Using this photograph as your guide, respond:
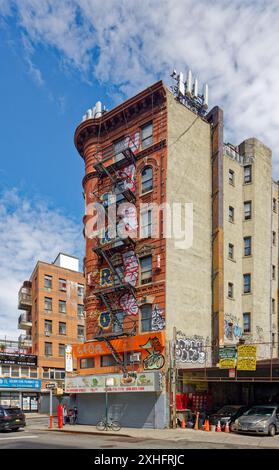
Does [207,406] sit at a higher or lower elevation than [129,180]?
lower

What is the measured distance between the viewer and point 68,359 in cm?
3897

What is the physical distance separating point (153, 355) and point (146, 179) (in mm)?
12214

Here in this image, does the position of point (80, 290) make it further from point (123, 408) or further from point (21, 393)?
point (123, 408)

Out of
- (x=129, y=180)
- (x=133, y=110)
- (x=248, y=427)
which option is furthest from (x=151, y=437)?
(x=133, y=110)

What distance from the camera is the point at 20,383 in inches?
2264

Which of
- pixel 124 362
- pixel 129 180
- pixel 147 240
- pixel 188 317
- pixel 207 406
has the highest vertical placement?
pixel 129 180

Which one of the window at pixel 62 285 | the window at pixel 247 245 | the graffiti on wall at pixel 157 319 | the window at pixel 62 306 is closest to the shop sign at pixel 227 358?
the graffiti on wall at pixel 157 319

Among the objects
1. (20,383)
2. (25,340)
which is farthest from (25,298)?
(20,383)

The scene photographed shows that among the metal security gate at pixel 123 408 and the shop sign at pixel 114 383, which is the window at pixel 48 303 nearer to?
the shop sign at pixel 114 383

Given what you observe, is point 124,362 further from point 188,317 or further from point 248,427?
point 248,427

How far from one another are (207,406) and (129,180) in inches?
645

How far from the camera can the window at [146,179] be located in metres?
35.3
